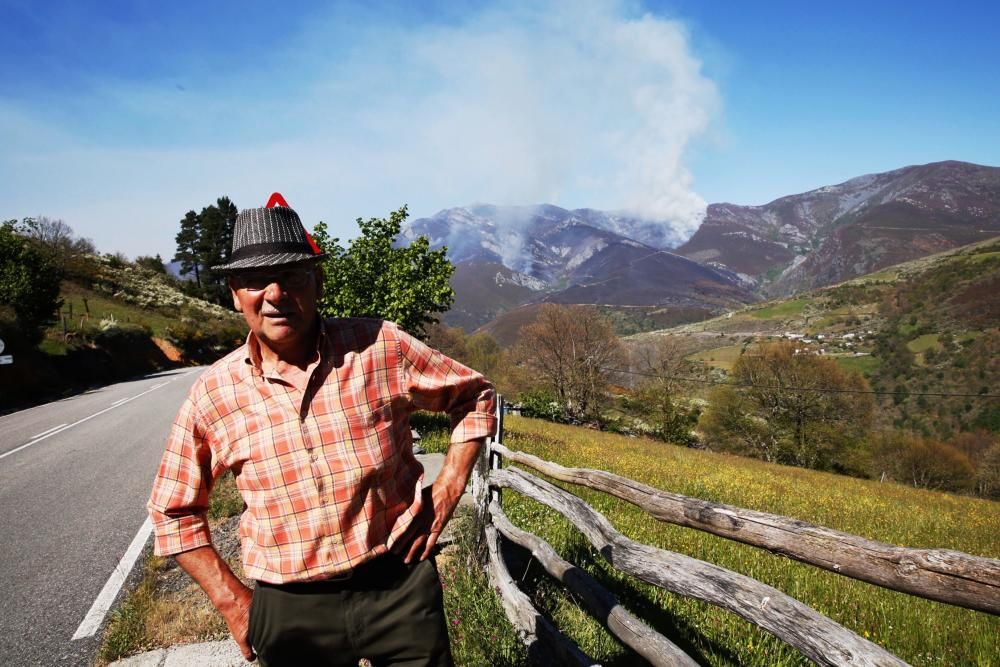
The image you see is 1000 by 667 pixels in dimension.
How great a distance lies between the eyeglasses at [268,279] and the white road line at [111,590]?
158 inches

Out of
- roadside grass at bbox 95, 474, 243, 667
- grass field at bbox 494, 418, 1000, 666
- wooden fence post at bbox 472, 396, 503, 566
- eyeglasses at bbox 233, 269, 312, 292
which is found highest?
eyeglasses at bbox 233, 269, 312, 292

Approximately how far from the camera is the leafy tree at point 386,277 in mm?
14094

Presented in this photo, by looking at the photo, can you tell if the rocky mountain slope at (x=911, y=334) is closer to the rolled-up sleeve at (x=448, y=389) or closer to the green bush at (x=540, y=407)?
the green bush at (x=540, y=407)

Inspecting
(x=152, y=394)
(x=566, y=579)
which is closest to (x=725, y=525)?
(x=566, y=579)

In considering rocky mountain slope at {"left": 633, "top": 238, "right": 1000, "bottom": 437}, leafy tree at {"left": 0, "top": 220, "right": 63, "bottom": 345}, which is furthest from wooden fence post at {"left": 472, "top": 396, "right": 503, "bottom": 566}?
rocky mountain slope at {"left": 633, "top": 238, "right": 1000, "bottom": 437}

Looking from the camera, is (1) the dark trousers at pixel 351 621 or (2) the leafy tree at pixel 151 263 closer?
(1) the dark trousers at pixel 351 621

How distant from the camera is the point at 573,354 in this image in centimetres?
4606

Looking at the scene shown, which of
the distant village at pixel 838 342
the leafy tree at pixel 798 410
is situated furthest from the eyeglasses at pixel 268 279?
the distant village at pixel 838 342

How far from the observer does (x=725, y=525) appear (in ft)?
8.38

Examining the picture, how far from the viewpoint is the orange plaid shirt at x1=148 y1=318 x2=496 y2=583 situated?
1815 mm

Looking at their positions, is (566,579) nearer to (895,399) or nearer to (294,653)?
(294,653)

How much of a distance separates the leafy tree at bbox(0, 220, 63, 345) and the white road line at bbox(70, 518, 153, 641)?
2338 centimetres

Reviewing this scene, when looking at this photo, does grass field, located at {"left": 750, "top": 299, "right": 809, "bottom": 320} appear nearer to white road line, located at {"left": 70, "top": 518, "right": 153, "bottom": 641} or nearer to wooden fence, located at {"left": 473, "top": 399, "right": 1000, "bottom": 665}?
wooden fence, located at {"left": 473, "top": 399, "right": 1000, "bottom": 665}

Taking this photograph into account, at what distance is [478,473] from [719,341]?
540ft
